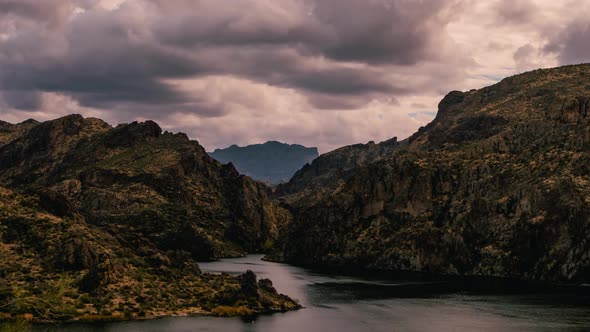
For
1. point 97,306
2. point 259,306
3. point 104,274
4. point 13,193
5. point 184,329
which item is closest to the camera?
point 184,329

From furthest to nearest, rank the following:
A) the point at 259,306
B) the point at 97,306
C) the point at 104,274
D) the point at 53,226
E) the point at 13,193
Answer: the point at 13,193 → the point at 53,226 → the point at 259,306 → the point at 104,274 → the point at 97,306

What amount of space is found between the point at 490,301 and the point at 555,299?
18678 mm

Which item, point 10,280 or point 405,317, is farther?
point 405,317

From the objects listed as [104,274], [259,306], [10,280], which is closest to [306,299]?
[259,306]

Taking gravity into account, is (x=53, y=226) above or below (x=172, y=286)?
above

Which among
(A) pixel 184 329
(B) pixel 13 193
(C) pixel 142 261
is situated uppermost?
(B) pixel 13 193

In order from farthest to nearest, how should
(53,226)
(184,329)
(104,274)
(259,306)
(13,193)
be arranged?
(13,193) < (53,226) < (259,306) < (104,274) < (184,329)

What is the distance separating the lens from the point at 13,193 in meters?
190

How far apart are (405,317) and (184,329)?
57.7 metres

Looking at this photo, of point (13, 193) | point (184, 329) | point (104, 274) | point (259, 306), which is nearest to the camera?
point (184, 329)

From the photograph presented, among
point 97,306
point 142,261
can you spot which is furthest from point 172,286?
point 97,306

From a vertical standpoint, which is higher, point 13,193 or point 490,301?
point 13,193

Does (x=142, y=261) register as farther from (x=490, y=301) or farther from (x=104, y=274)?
(x=490, y=301)

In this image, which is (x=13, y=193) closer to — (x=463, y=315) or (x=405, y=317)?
(x=405, y=317)
